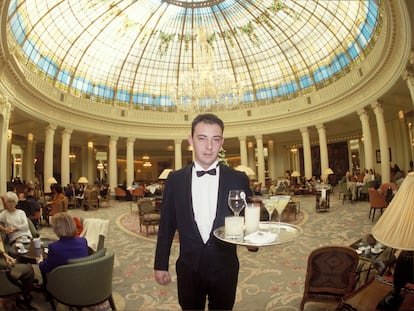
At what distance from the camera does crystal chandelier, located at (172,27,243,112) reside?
13.0m

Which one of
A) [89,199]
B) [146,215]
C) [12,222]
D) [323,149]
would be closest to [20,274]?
[12,222]

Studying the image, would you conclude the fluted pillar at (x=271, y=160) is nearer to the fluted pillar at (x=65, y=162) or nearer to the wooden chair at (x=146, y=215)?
the fluted pillar at (x=65, y=162)

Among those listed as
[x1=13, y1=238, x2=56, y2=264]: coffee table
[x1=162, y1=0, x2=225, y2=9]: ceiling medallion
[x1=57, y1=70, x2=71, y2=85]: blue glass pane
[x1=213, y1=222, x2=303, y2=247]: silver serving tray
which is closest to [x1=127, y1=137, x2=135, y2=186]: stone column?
[x1=57, y1=70, x2=71, y2=85]: blue glass pane

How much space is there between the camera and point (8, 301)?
4.07 metres

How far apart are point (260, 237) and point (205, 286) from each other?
56 cm

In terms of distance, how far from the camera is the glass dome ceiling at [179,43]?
16906 millimetres

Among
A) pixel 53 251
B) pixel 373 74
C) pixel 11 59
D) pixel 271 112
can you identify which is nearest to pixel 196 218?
pixel 53 251

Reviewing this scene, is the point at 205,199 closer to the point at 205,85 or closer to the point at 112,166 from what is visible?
the point at 205,85

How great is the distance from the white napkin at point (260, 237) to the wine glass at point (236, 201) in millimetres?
159

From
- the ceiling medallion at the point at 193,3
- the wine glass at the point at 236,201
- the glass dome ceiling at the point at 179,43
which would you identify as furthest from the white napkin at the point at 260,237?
the ceiling medallion at the point at 193,3

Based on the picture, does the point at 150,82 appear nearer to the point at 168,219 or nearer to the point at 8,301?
the point at 8,301

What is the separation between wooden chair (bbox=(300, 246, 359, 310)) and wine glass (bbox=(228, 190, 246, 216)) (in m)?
1.92

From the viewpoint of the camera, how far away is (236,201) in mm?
1832

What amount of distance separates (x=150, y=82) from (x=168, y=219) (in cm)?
2384
